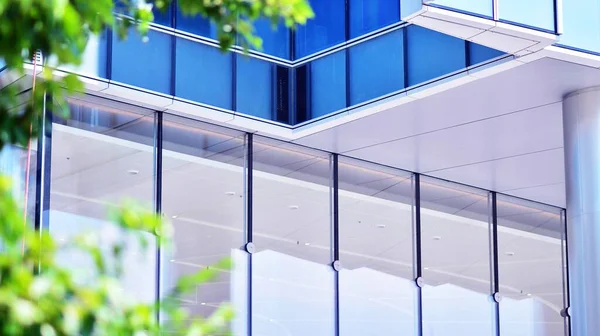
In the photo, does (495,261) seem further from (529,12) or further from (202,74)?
(529,12)

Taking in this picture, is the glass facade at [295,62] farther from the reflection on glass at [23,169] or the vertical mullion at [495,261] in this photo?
the vertical mullion at [495,261]

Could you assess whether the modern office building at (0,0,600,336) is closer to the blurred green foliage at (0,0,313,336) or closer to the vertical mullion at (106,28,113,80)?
the vertical mullion at (106,28,113,80)

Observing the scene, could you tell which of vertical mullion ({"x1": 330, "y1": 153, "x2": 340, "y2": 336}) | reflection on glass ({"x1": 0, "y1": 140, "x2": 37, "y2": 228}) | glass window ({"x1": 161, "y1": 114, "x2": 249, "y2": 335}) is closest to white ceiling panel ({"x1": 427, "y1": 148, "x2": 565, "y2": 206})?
vertical mullion ({"x1": 330, "y1": 153, "x2": 340, "y2": 336})

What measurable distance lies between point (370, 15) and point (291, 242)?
4.28m

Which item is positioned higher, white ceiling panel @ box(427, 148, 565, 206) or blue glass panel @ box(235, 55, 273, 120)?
blue glass panel @ box(235, 55, 273, 120)

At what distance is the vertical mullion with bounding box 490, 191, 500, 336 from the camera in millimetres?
23531

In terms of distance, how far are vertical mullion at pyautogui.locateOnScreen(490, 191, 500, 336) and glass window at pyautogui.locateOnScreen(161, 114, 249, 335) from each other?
Answer: 6.30 metres

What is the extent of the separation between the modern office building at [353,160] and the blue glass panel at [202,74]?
0.13 feet

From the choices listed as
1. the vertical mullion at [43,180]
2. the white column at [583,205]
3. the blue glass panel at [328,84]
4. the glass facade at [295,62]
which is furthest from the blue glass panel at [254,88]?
the white column at [583,205]

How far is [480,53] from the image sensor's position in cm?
1678

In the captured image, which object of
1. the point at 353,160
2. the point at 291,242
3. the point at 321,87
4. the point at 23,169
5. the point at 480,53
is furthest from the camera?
the point at 353,160

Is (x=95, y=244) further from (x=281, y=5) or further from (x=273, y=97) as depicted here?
(x=273, y=97)

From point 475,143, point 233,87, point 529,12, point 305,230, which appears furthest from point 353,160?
point 529,12

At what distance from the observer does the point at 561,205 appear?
25031 millimetres
